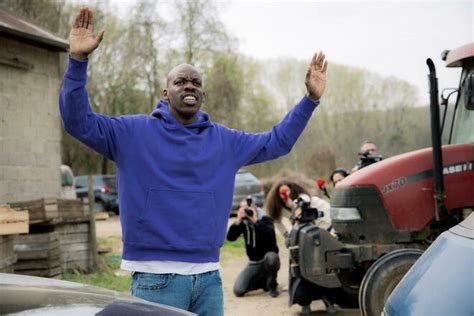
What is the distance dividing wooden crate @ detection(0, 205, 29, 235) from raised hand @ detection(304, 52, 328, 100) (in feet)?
16.3

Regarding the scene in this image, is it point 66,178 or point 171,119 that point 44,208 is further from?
point 66,178

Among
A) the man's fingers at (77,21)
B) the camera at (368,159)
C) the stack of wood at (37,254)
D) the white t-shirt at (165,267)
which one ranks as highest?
the man's fingers at (77,21)

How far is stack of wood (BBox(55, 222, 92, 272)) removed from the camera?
10602mm

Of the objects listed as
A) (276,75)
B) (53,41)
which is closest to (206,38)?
(276,75)

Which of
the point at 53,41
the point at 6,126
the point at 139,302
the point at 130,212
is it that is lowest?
the point at 139,302

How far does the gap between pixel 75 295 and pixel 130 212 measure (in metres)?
0.57

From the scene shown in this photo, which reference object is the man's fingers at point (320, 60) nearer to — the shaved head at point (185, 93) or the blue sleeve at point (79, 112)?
the shaved head at point (185, 93)

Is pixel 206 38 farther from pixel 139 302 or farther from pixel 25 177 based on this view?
pixel 139 302

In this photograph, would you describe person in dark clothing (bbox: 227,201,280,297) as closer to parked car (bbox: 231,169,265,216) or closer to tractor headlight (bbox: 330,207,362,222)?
tractor headlight (bbox: 330,207,362,222)

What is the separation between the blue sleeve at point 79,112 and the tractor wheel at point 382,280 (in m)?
3.38

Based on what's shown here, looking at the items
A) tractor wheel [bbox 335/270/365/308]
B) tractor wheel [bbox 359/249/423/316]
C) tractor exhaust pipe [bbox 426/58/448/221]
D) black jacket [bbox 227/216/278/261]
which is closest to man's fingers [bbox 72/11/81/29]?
tractor exhaust pipe [bbox 426/58/448/221]

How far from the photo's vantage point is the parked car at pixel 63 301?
2.38 meters

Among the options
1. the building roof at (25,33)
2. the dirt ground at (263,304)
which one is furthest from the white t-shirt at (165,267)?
the building roof at (25,33)

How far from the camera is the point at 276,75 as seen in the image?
39625 millimetres
